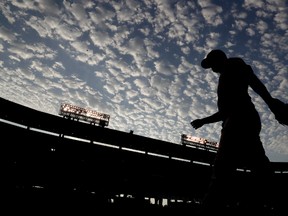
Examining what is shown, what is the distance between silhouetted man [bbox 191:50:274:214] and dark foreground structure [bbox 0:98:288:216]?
0.57 m

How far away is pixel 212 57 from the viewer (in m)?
3.08

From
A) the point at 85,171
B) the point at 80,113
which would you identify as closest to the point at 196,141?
the point at 80,113

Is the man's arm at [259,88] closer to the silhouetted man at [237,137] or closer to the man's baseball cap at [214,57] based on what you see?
the silhouetted man at [237,137]

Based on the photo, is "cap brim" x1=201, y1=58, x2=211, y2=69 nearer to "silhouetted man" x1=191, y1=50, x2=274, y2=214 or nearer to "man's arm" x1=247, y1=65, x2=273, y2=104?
"silhouetted man" x1=191, y1=50, x2=274, y2=214

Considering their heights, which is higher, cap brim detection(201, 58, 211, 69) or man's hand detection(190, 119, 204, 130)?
cap brim detection(201, 58, 211, 69)

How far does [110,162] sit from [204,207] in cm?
210

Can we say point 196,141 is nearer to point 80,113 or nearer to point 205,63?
point 80,113

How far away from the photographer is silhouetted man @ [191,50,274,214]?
248 cm

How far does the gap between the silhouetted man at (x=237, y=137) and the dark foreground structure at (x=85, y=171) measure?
0.57 m

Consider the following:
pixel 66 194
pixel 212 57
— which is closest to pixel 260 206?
pixel 212 57

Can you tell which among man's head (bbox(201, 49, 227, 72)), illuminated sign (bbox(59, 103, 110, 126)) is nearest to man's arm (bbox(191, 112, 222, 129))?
man's head (bbox(201, 49, 227, 72))

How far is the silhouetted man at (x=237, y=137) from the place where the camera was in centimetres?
248

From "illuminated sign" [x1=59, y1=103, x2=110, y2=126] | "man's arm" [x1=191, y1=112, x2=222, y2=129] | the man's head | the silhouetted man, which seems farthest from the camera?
"illuminated sign" [x1=59, y1=103, x2=110, y2=126]

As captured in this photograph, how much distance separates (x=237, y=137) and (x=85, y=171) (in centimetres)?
253
